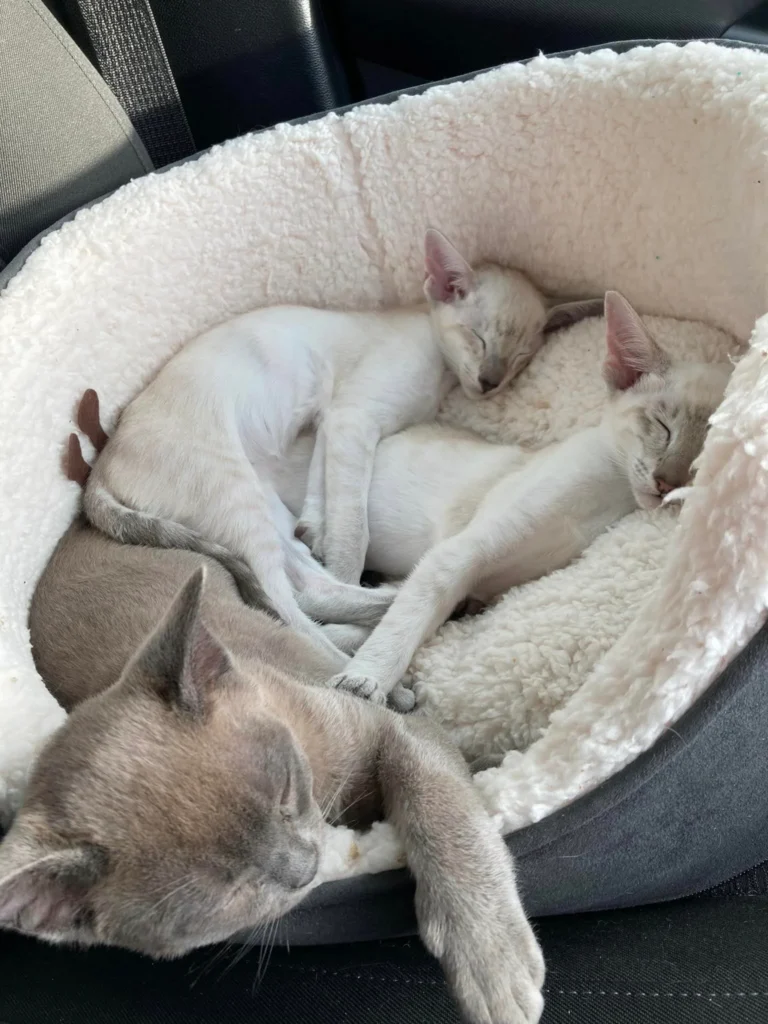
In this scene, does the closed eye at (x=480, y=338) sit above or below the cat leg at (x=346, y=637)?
above

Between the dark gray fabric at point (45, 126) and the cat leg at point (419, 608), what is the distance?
1020 millimetres

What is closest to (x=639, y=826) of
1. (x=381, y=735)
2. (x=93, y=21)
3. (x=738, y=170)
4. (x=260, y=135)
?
(x=381, y=735)

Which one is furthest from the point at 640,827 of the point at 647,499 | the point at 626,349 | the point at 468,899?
the point at 626,349

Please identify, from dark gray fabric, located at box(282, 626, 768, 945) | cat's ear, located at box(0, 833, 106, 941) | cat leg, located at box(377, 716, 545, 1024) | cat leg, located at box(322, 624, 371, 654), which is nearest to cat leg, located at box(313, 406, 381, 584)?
cat leg, located at box(322, 624, 371, 654)

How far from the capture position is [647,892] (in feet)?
3.61

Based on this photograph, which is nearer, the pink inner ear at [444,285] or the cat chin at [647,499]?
the cat chin at [647,499]

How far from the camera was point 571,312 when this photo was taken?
73.0 inches

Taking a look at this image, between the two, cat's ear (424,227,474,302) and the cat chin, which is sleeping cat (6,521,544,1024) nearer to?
the cat chin

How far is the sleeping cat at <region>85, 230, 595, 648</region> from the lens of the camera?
1.56 meters

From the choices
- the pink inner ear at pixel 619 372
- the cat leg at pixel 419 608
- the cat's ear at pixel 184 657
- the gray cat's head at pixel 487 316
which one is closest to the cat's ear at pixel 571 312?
the gray cat's head at pixel 487 316

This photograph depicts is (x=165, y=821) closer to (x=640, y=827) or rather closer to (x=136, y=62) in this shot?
(x=640, y=827)

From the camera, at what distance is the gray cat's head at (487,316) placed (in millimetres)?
1857

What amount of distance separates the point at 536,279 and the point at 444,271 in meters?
0.24

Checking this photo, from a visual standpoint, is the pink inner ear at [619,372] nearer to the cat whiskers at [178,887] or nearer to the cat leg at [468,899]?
the cat leg at [468,899]
